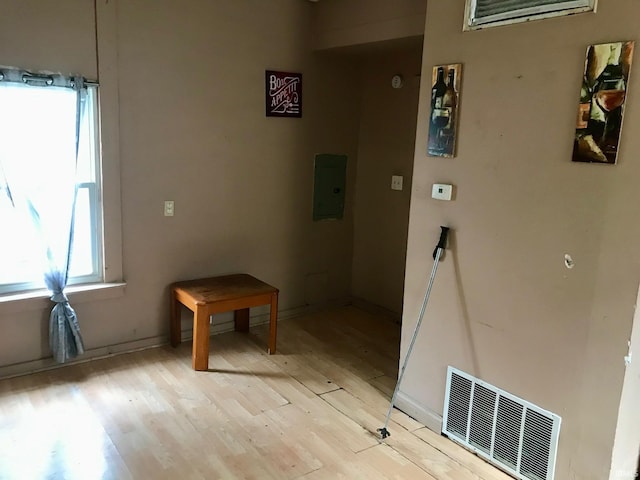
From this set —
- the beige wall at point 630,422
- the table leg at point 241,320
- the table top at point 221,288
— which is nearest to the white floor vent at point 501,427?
the beige wall at point 630,422

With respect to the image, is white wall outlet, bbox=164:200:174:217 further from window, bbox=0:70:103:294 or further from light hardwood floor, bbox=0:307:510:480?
light hardwood floor, bbox=0:307:510:480

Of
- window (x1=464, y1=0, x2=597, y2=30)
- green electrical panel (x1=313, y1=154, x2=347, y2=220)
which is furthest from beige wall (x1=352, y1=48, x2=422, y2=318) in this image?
window (x1=464, y1=0, x2=597, y2=30)

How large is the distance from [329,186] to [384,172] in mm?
461

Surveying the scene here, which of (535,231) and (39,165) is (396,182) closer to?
(535,231)

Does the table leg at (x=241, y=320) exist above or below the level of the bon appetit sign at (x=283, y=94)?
below

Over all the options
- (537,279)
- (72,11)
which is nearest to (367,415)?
(537,279)

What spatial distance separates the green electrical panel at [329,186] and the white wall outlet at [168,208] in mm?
1189

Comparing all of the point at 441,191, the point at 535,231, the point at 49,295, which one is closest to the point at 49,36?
the point at 49,295

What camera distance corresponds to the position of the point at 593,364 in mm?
2102

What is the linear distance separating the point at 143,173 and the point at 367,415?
203 centimetres

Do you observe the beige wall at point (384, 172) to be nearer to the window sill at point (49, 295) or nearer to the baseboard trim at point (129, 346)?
the baseboard trim at point (129, 346)

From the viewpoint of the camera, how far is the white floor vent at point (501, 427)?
7.46ft

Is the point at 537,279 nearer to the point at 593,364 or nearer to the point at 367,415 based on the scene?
the point at 593,364

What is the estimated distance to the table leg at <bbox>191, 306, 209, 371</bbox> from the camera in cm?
321
